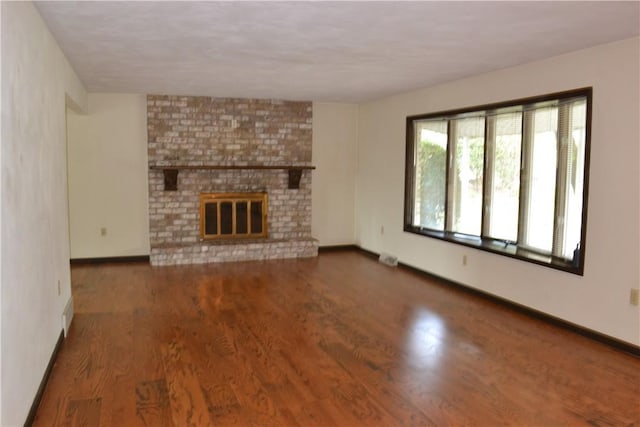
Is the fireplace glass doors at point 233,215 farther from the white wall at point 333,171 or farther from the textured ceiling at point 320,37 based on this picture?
the textured ceiling at point 320,37

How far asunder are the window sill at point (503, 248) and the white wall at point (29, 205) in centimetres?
384

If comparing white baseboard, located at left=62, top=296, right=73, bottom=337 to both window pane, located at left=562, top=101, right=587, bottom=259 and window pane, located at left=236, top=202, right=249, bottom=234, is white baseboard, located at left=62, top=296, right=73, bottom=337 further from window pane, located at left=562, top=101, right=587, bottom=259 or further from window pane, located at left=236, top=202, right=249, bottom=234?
window pane, located at left=562, top=101, right=587, bottom=259

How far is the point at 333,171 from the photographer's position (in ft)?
26.4

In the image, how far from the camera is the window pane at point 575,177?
13.9 feet

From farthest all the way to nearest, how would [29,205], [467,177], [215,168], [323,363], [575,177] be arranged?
[215,168], [467,177], [575,177], [323,363], [29,205]

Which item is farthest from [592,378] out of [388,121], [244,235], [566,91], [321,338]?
[244,235]

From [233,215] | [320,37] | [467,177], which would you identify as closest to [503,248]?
[467,177]

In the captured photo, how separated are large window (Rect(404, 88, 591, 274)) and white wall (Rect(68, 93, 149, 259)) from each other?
11.6ft

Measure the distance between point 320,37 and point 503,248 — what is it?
2.78 metres

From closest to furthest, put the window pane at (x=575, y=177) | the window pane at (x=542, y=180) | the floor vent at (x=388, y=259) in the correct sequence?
the window pane at (x=575, y=177) < the window pane at (x=542, y=180) < the floor vent at (x=388, y=259)

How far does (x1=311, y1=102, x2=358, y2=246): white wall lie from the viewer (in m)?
7.93

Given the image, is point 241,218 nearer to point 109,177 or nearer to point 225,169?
point 225,169

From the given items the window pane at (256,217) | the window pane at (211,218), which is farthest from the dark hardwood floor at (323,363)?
the window pane at (256,217)

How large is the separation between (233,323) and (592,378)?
105 inches
